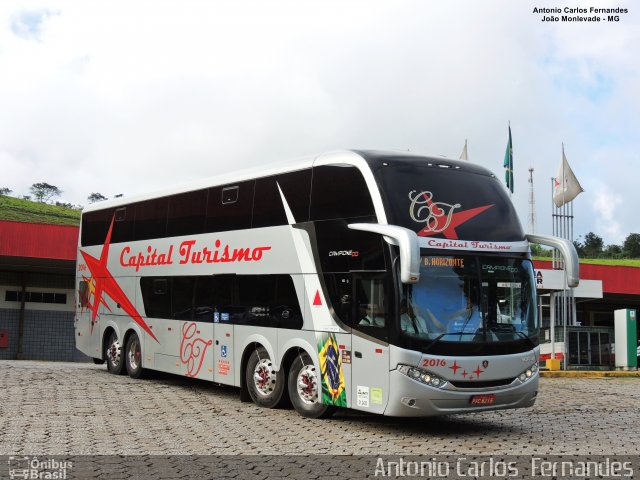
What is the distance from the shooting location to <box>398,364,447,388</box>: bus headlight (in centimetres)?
981

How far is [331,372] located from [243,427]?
1.40m

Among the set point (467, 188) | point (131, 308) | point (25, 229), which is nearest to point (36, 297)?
point (25, 229)

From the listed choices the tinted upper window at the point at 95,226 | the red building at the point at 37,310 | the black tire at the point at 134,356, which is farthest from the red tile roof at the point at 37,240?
the black tire at the point at 134,356

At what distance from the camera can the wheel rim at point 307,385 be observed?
11336 millimetres

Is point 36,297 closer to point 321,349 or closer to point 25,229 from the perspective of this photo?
point 25,229

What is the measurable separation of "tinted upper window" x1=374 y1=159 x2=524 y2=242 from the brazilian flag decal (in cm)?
200

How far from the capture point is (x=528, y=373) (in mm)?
10703

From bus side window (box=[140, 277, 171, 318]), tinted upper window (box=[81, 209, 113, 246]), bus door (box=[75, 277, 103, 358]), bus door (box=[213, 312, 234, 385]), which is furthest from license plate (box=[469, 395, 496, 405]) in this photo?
bus door (box=[75, 277, 103, 358])

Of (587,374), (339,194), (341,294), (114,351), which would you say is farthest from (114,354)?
(587,374)

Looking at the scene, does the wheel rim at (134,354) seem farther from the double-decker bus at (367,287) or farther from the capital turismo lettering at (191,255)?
the double-decker bus at (367,287)

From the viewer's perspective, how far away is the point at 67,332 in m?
28.5

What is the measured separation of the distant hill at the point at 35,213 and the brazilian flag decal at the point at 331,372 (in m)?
58.8

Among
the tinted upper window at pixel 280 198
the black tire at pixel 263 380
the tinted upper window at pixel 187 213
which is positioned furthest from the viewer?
the tinted upper window at pixel 187 213

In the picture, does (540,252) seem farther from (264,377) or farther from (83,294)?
(264,377)
